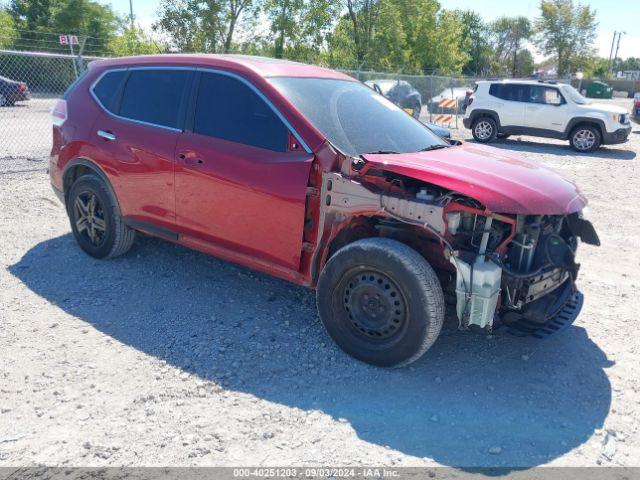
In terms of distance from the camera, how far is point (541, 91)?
1533cm

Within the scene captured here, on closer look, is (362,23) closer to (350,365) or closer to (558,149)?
(558,149)

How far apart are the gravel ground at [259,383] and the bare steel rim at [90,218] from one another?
25 centimetres

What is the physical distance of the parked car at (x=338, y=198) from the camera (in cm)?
337

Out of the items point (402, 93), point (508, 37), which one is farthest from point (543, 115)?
point (508, 37)

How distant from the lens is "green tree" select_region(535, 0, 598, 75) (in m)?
55.0

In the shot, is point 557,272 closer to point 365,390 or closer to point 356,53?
point 365,390

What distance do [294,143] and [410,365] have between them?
66.4 inches

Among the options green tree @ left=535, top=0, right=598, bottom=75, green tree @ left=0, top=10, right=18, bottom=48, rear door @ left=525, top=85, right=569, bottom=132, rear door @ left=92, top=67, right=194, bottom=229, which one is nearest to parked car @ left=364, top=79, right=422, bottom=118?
rear door @ left=525, top=85, right=569, bottom=132

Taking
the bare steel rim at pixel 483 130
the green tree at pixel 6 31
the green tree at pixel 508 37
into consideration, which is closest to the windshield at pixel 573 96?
the bare steel rim at pixel 483 130

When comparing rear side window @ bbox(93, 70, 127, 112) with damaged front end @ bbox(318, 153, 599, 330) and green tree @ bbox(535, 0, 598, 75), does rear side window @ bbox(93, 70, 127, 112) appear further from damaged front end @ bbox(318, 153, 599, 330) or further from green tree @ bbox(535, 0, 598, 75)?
green tree @ bbox(535, 0, 598, 75)

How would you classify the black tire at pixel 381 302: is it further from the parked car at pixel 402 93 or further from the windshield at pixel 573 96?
the parked car at pixel 402 93

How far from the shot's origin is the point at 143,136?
4.58 meters

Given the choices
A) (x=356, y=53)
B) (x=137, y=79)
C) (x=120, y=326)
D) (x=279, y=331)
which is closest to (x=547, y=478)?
(x=279, y=331)

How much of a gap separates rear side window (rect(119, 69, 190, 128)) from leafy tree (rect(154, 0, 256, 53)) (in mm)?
22035
